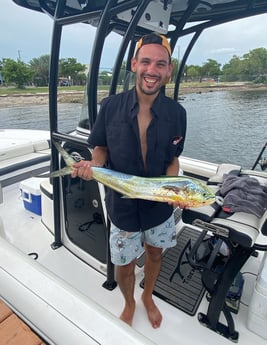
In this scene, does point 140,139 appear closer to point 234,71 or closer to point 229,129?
point 229,129

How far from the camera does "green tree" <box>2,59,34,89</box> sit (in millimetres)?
33125

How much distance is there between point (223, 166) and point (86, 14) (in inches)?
64.7

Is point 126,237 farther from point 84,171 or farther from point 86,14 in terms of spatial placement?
point 86,14

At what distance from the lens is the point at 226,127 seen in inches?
340

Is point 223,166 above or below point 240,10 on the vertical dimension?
below

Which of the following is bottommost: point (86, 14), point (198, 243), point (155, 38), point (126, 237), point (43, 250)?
point (43, 250)

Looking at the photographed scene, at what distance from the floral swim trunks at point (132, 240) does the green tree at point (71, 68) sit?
42.2 inches

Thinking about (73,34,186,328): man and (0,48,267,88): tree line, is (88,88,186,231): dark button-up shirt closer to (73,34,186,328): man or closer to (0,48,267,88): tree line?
(73,34,186,328): man

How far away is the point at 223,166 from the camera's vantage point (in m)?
2.24

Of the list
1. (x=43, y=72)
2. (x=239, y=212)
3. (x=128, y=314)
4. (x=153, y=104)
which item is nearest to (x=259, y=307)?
(x=239, y=212)

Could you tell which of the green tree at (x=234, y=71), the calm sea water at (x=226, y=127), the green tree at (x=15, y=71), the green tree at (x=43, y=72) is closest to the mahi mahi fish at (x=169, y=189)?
the green tree at (x=43, y=72)

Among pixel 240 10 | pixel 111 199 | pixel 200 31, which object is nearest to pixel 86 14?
pixel 111 199

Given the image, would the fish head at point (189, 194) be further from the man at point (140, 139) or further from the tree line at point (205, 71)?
the tree line at point (205, 71)

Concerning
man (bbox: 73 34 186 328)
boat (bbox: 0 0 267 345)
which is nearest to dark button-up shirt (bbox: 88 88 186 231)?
man (bbox: 73 34 186 328)
